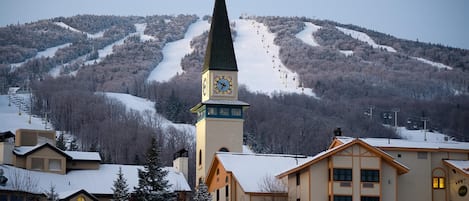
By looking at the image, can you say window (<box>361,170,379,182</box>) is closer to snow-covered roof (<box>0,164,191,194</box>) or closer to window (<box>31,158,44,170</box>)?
snow-covered roof (<box>0,164,191,194</box>)

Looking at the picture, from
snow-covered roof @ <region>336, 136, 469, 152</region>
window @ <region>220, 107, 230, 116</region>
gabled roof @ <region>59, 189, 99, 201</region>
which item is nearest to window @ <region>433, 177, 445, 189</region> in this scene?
snow-covered roof @ <region>336, 136, 469, 152</region>

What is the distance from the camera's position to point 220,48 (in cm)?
9194

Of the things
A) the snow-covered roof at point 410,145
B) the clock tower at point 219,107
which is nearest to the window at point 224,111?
the clock tower at point 219,107

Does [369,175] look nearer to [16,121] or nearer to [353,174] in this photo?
[353,174]

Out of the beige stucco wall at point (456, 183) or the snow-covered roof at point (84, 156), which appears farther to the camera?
the snow-covered roof at point (84, 156)

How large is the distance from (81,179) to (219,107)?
50.7ft

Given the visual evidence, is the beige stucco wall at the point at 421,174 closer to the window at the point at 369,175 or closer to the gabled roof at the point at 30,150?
the window at the point at 369,175

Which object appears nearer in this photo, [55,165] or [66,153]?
[55,165]

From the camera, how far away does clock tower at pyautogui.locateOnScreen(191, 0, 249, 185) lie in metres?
89.2

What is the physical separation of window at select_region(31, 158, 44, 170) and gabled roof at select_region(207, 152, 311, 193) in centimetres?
1246

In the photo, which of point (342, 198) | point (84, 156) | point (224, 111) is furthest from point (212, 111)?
point (342, 198)

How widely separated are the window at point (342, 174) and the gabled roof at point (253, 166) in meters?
4.56

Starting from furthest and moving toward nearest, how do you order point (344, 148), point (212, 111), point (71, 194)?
point (212, 111) < point (71, 194) < point (344, 148)

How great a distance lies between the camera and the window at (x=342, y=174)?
65375 millimetres
